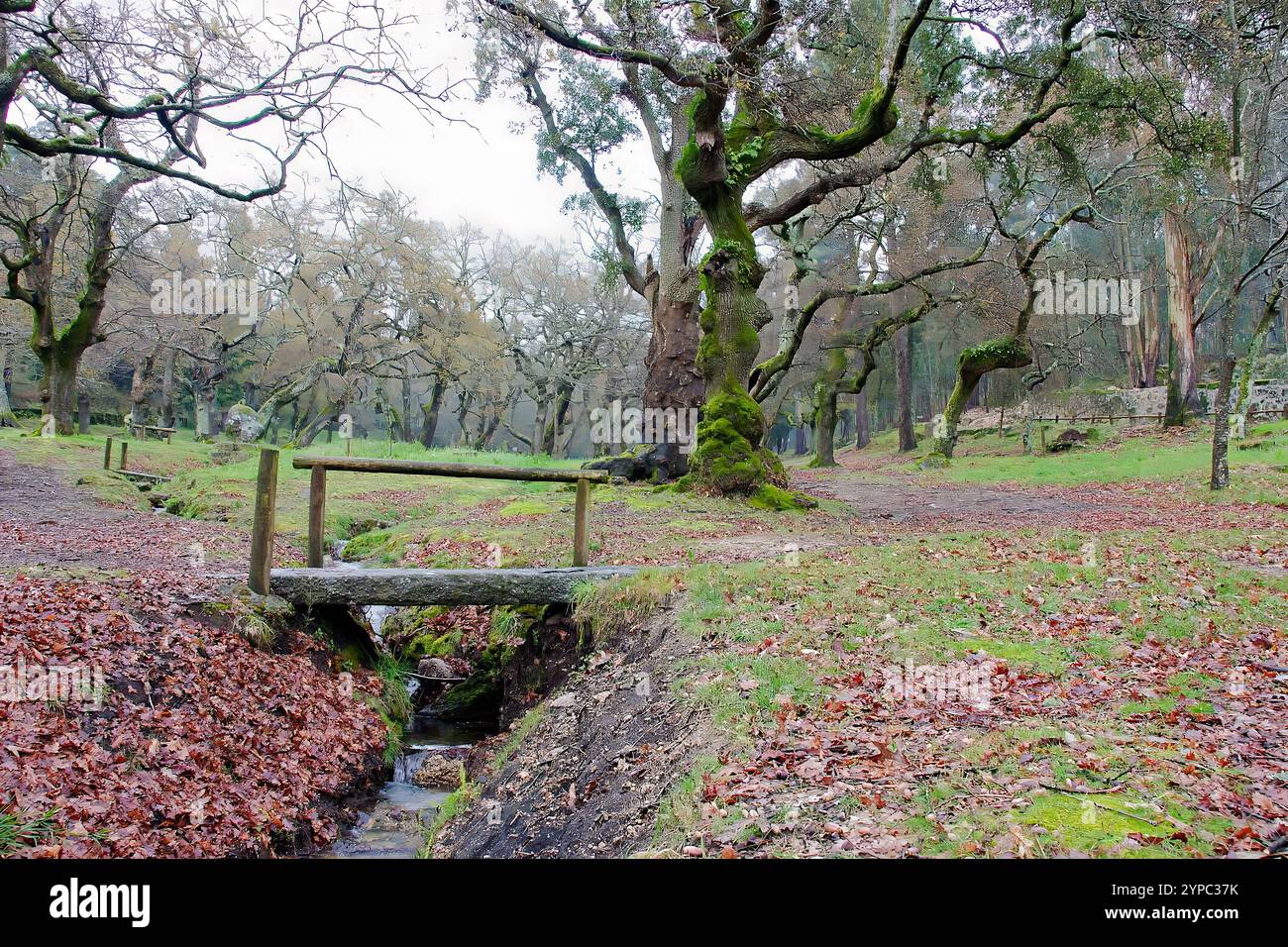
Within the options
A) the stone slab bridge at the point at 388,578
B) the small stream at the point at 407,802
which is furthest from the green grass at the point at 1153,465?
the small stream at the point at 407,802

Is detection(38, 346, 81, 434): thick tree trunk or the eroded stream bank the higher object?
detection(38, 346, 81, 434): thick tree trunk

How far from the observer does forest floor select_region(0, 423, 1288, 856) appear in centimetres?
317

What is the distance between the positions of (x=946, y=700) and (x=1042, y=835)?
1485 millimetres

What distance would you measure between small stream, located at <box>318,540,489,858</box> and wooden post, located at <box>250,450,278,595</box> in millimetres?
1991

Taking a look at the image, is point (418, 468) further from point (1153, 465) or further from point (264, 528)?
point (1153, 465)

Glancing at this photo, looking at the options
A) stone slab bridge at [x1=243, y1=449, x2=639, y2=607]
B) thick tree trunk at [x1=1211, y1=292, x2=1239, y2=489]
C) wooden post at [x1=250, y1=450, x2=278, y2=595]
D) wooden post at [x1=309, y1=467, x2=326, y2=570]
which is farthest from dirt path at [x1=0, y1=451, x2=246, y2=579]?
thick tree trunk at [x1=1211, y1=292, x2=1239, y2=489]

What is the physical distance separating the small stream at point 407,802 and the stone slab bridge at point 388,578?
4.30ft

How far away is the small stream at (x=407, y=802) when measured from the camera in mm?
5180

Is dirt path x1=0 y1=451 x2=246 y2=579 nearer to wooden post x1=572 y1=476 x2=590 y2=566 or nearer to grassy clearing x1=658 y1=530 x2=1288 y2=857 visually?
wooden post x1=572 y1=476 x2=590 y2=566

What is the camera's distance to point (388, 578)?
729cm

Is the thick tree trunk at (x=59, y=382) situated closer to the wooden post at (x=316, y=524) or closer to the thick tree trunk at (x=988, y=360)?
the wooden post at (x=316, y=524)

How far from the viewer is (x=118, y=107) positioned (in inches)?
326

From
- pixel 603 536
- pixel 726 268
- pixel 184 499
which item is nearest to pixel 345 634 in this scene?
pixel 603 536

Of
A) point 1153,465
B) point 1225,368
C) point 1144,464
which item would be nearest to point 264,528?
point 1225,368
